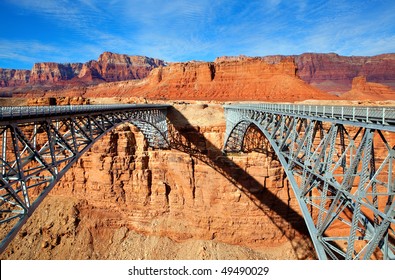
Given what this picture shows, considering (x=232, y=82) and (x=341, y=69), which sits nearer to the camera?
(x=232, y=82)

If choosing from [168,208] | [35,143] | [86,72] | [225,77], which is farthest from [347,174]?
[86,72]

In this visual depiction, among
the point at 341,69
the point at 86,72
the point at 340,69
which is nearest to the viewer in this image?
the point at 341,69

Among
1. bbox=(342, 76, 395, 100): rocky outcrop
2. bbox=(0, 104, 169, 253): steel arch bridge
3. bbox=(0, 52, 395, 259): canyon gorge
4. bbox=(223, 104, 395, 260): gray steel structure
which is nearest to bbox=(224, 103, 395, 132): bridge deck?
bbox=(223, 104, 395, 260): gray steel structure

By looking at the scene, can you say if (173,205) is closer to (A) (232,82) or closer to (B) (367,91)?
(A) (232,82)

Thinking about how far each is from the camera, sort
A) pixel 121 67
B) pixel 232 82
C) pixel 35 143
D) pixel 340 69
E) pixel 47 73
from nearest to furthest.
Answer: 1. pixel 35 143
2. pixel 232 82
3. pixel 340 69
4. pixel 47 73
5. pixel 121 67

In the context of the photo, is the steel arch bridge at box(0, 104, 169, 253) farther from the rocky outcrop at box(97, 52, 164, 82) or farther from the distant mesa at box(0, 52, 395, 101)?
Answer: the rocky outcrop at box(97, 52, 164, 82)

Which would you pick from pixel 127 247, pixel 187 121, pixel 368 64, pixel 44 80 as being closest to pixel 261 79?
pixel 187 121

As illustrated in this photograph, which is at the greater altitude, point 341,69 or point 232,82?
point 341,69
